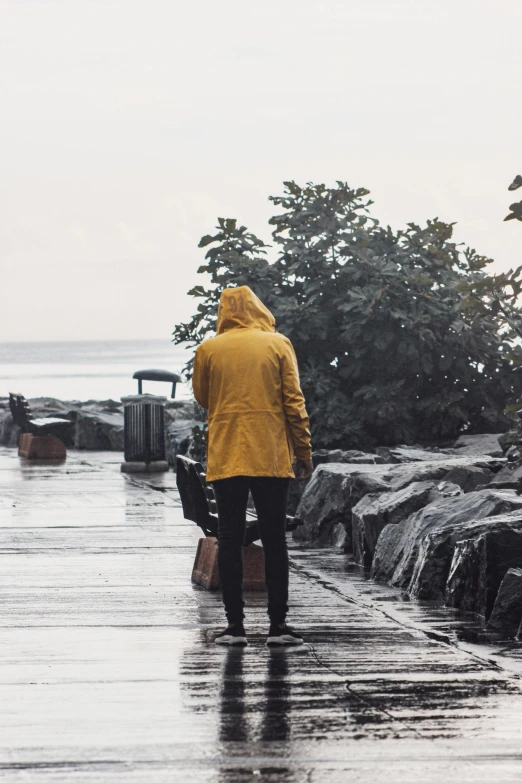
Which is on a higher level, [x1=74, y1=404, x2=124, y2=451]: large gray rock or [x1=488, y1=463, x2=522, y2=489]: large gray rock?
[x1=74, y1=404, x2=124, y2=451]: large gray rock

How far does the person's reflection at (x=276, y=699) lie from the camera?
4.86 m

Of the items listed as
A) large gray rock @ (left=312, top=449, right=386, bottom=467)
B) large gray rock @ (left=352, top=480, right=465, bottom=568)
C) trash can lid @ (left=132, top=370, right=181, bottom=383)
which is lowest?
large gray rock @ (left=352, top=480, right=465, bottom=568)

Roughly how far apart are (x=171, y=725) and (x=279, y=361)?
214 cm

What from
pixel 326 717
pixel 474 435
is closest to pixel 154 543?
pixel 474 435

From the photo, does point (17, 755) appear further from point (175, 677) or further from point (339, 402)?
point (339, 402)

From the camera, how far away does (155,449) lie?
19.1m

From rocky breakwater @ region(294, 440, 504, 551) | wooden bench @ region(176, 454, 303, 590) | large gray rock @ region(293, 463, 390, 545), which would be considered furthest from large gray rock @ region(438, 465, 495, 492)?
wooden bench @ region(176, 454, 303, 590)

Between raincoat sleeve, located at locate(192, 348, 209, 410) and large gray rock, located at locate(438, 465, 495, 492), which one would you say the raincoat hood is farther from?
large gray rock, located at locate(438, 465, 495, 492)

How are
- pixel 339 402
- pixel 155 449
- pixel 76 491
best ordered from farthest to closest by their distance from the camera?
1. pixel 155 449
2. pixel 76 491
3. pixel 339 402

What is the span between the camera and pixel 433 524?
341 inches

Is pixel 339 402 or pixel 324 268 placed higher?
pixel 324 268

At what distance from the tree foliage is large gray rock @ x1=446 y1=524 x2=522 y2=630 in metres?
6.35

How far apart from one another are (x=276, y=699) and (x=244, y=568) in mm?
3205

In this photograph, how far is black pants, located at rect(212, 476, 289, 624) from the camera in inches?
257
